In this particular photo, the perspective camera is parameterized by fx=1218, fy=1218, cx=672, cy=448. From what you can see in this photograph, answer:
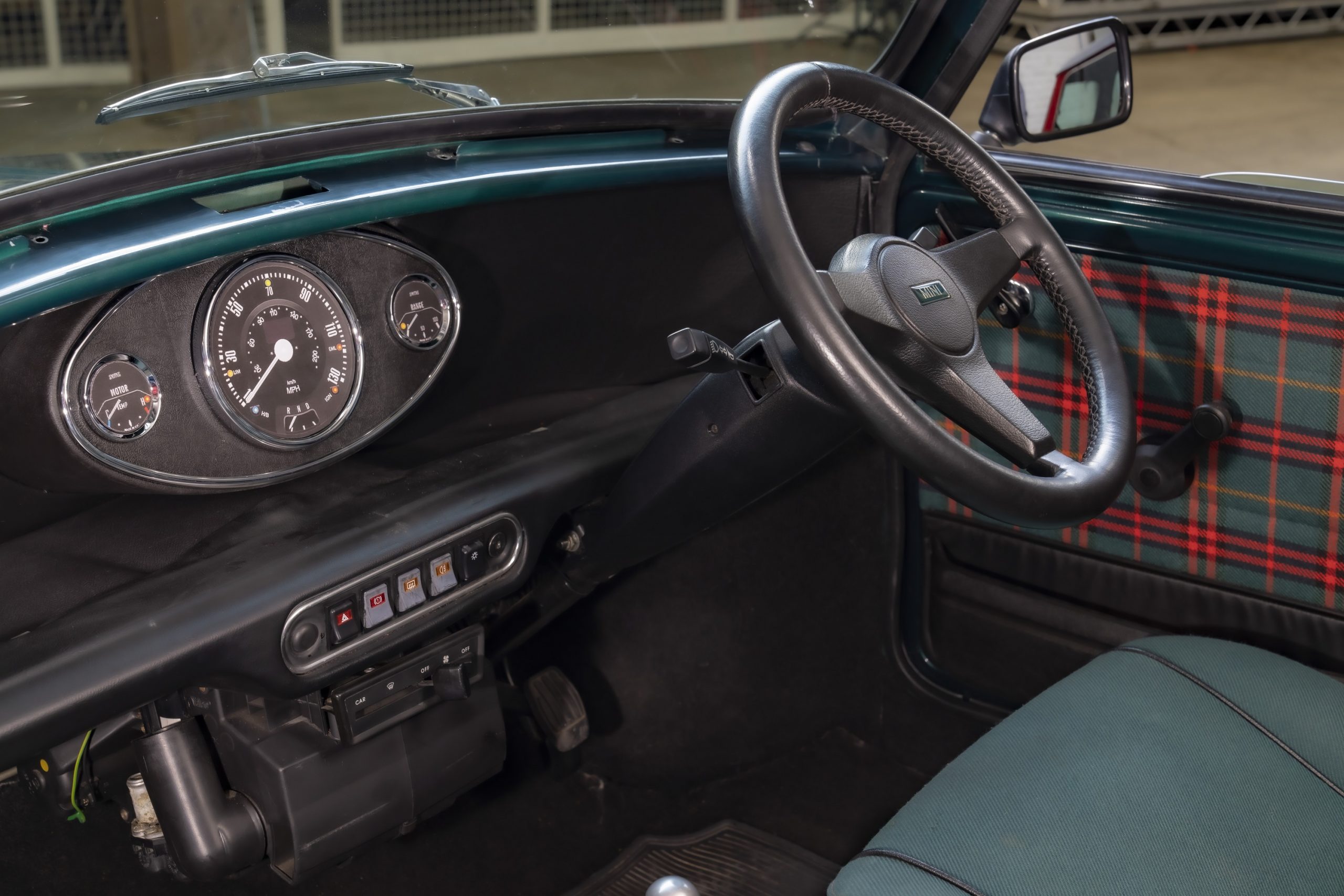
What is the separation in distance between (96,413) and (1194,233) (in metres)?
1.32

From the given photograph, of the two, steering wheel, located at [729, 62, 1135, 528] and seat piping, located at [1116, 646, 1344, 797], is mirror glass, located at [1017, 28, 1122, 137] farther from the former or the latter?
seat piping, located at [1116, 646, 1344, 797]

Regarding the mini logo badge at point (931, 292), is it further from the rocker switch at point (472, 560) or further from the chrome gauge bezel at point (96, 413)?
the chrome gauge bezel at point (96, 413)

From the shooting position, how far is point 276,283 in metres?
1.31

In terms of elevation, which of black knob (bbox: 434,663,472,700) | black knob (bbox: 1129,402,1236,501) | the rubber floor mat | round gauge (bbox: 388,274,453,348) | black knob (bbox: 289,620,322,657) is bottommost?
the rubber floor mat

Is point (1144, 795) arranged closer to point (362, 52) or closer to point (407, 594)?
point (407, 594)

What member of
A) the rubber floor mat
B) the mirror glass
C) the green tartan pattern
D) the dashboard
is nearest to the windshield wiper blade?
the dashboard

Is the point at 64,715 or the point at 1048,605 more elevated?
the point at 64,715

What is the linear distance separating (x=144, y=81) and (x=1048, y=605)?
55.6 inches

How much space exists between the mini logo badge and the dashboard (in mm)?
565

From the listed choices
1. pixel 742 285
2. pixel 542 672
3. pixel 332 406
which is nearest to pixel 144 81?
pixel 332 406

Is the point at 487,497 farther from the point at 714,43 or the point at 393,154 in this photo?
the point at 714,43

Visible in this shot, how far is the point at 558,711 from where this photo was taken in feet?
6.85

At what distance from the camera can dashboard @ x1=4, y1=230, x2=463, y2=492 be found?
1.20 metres

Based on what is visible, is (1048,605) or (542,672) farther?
(542,672)
